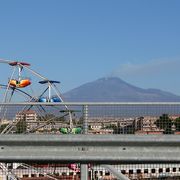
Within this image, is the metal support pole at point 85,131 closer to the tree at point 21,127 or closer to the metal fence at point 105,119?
the metal fence at point 105,119

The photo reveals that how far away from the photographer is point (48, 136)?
7828mm

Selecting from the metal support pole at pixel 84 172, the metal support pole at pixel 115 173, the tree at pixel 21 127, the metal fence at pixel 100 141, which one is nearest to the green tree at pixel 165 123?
the metal fence at pixel 100 141

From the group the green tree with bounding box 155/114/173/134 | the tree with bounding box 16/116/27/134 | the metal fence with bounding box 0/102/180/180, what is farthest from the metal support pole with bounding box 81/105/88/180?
the green tree with bounding box 155/114/173/134

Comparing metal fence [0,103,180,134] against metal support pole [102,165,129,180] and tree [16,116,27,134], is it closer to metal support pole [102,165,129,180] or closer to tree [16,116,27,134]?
tree [16,116,27,134]

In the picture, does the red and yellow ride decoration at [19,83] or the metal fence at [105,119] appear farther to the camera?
the red and yellow ride decoration at [19,83]

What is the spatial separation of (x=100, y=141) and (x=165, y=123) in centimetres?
105

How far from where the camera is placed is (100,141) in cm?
776

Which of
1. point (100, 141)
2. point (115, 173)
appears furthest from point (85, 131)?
point (115, 173)

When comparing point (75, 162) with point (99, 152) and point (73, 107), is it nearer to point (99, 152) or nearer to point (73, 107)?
point (99, 152)

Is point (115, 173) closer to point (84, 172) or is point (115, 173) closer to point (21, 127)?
point (84, 172)

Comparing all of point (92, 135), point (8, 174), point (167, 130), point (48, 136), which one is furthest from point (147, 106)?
point (8, 174)

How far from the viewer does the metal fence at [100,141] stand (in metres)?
7.79

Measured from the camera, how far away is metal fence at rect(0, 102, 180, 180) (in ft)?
25.6

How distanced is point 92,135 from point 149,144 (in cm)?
85
